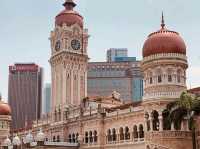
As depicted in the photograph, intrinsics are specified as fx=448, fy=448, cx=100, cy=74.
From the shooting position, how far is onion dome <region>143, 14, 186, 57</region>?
41281 mm

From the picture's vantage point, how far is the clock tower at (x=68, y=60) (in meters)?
67.4

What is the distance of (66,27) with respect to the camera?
68500mm

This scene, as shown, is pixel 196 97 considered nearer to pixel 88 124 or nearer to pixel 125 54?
pixel 88 124

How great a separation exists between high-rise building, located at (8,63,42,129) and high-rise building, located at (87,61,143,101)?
96.3 ft

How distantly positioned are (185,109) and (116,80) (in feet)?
347

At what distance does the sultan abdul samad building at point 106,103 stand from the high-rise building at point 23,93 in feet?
263

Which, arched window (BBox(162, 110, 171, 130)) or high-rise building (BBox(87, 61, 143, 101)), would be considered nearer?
arched window (BBox(162, 110, 171, 130))

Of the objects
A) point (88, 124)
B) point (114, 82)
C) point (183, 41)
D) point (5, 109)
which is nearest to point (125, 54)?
point (114, 82)

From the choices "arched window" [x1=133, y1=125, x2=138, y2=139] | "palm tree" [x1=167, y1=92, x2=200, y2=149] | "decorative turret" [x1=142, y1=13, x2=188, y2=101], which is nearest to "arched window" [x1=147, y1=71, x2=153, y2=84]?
"decorative turret" [x1=142, y1=13, x2=188, y2=101]

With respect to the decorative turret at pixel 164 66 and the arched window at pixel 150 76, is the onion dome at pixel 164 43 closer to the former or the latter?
the decorative turret at pixel 164 66

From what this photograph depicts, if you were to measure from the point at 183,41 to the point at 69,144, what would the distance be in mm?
24123

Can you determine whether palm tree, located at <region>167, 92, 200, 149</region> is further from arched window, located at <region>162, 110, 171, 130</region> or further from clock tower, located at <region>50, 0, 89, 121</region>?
clock tower, located at <region>50, 0, 89, 121</region>

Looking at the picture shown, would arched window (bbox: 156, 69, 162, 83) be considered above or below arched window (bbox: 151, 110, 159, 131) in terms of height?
above

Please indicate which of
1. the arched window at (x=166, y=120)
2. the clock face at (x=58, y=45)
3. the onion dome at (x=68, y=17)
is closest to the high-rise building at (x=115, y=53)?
the onion dome at (x=68, y=17)
